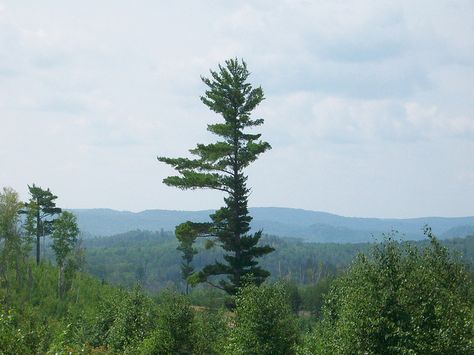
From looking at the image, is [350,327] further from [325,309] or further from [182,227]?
[182,227]

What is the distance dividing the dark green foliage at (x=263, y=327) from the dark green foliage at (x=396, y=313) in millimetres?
2915

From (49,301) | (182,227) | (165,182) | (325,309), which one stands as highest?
(165,182)

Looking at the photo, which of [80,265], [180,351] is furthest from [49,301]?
[180,351]

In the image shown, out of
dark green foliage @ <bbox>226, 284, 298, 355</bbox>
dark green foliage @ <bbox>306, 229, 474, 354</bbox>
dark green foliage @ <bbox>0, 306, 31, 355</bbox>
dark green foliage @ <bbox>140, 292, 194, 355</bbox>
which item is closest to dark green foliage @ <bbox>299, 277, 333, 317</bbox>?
dark green foliage @ <bbox>140, 292, 194, 355</bbox>

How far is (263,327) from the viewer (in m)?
32.1

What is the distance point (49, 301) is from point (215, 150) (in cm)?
3534

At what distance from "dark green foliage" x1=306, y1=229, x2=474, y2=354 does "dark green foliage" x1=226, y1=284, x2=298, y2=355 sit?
2.91 m

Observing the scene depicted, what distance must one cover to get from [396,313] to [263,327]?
8194 millimetres

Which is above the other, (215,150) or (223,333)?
(215,150)

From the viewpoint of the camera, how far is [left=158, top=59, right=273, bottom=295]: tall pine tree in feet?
160

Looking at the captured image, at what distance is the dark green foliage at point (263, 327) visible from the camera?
104 feet

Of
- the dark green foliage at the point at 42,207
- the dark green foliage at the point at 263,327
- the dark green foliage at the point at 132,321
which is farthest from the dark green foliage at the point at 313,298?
the dark green foliage at the point at 263,327

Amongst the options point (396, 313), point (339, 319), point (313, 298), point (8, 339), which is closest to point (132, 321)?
point (339, 319)

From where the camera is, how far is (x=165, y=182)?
48844mm
